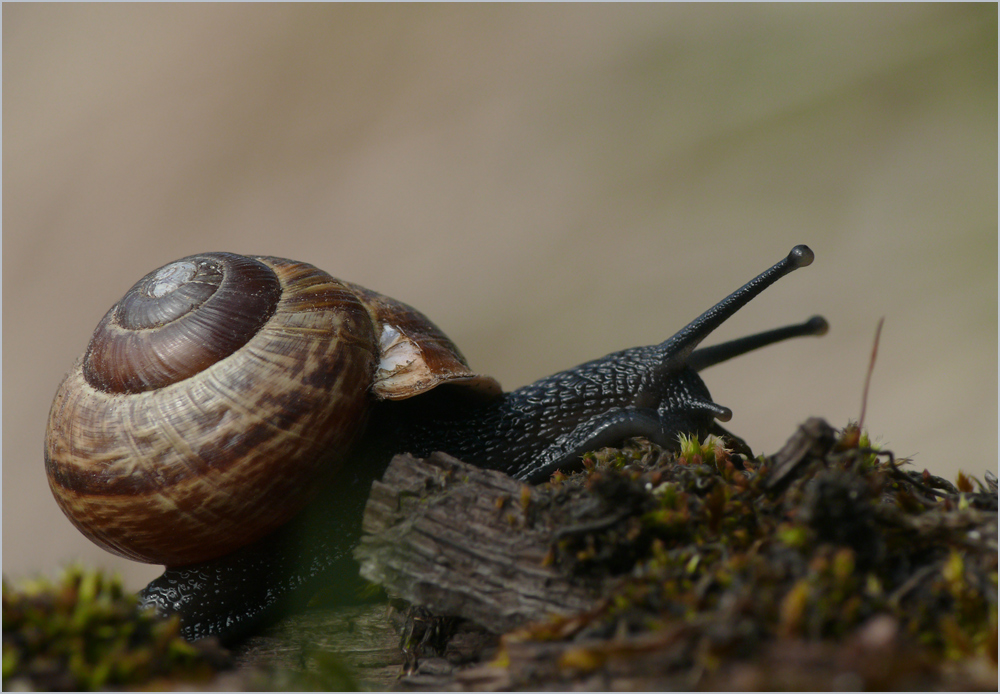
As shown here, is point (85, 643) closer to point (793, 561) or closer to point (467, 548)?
point (467, 548)

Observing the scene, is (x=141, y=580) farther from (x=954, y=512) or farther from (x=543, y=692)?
(x=954, y=512)

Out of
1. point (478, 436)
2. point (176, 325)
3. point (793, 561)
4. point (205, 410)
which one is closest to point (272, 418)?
point (205, 410)

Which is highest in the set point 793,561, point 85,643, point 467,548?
point 793,561

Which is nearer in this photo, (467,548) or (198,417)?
(467,548)

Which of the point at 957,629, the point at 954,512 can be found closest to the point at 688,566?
the point at 957,629

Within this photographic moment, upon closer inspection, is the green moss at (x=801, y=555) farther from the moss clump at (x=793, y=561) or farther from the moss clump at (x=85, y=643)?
the moss clump at (x=85, y=643)

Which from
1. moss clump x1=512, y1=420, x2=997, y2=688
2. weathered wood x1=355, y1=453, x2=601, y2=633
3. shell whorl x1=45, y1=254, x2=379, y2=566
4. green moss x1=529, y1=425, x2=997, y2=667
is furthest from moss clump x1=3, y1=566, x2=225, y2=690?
green moss x1=529, y1=425, x2=997, y2=667

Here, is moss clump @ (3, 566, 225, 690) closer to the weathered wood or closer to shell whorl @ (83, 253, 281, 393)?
the weathered wood
